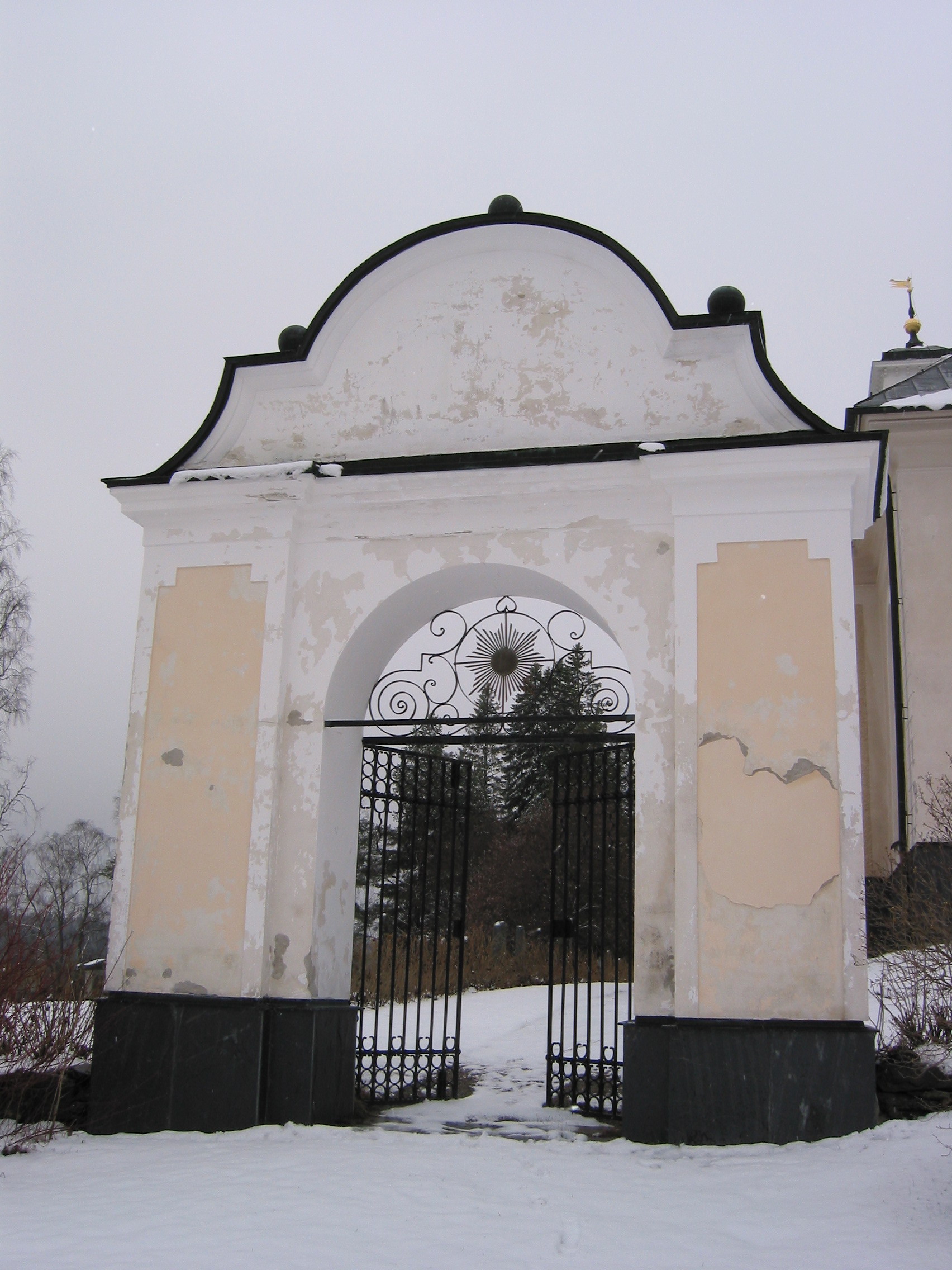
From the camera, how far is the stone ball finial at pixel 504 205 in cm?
781

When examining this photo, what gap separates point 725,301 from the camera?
7.39 meters

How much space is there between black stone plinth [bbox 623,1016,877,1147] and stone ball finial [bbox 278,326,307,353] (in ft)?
17.1

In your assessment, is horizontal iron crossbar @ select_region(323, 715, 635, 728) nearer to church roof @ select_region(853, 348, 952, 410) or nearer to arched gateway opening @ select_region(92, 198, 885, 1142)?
arched gateway opening @ select_region(92, 198, 885, 1142)

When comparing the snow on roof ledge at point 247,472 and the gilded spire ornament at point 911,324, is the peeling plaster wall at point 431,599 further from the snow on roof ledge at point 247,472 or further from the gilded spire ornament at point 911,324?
the gilded spire ornament at point 911,324

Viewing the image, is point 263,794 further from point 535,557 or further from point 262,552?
point 535,557

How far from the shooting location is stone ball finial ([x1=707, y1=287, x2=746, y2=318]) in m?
7.39

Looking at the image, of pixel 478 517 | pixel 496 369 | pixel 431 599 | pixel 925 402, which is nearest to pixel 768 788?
pixel 478 517

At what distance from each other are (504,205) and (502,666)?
3.14 m

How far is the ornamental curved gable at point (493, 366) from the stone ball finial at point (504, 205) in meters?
0.10

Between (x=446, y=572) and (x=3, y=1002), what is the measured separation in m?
3.66

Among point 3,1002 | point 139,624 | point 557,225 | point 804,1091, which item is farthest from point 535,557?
point 3,1002

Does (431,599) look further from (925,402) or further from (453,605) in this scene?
(925,402)

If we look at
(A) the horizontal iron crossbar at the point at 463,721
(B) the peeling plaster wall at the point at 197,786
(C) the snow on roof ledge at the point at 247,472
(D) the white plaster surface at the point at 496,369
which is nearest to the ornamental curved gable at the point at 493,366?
(D) the white plaster surface at the point at 496,369

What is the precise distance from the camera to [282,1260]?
4.39 metres
